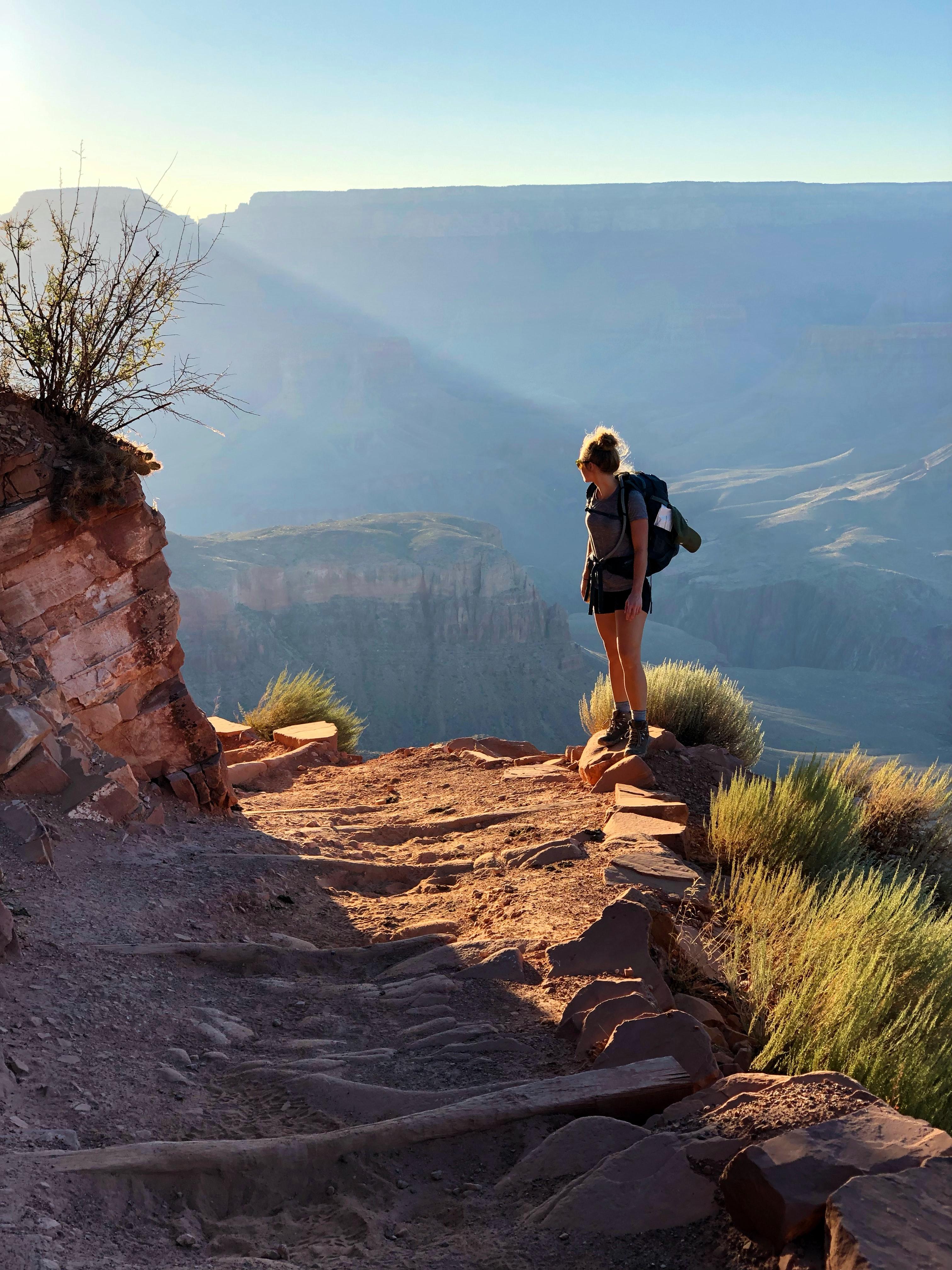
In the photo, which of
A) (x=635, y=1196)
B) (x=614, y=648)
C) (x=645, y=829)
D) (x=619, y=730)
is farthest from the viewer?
(x=619, y=730)

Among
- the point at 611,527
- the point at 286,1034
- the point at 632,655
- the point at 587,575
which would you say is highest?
the point at 611,527

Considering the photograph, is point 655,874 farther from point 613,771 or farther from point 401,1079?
point 401,1079

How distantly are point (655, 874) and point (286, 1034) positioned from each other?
190 cm

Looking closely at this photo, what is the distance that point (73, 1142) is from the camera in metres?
2.20

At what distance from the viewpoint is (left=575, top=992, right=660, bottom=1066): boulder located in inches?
107

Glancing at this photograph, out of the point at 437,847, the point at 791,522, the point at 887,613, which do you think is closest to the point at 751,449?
the point at 791,522

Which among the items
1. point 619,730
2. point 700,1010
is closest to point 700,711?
point 619,730

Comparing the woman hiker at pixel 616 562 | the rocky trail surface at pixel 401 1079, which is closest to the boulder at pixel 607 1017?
the rocky trail surface at pixel 401 1079

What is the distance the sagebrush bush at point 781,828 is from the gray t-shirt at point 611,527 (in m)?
1.38

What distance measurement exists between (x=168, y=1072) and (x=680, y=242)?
155 m

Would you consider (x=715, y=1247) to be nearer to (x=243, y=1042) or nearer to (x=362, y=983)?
(x=243, y=1042)

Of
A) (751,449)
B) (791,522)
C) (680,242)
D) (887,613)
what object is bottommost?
(887,613)

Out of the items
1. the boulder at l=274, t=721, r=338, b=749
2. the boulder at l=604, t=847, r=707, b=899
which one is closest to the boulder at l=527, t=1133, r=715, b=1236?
the boulder at l=604, t=847, r=707, b=899

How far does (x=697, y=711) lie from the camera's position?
7.43m
